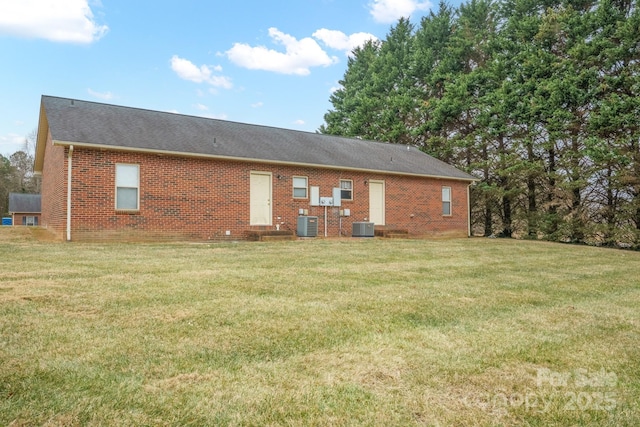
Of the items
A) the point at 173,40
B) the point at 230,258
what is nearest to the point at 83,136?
the point at 230,258

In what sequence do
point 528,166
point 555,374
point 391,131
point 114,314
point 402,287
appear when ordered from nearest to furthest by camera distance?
point 555,374, point 114,314, point 402,287, point 528,166, point 391,131

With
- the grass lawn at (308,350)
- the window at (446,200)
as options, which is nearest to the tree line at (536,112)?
the window at (446,200)

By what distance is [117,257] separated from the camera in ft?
27.1

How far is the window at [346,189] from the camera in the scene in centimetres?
1675

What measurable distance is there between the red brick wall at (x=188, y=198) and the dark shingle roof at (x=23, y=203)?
3337 centimetres

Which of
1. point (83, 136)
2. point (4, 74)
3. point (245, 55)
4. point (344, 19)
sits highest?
point (245, 55)

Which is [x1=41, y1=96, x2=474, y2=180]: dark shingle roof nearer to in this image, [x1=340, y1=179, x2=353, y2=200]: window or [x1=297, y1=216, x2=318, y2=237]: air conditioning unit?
[x1=340, y1=179, x2=353, y2=200]: window

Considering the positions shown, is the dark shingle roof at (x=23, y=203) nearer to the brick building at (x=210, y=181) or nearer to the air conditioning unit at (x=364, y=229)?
the brick building at (x=210, y=181)

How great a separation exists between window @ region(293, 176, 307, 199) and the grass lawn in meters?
9.23

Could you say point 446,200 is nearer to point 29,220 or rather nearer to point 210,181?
point 210,181

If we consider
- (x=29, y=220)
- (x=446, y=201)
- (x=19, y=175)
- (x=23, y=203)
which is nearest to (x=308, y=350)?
(x=446, y=201)

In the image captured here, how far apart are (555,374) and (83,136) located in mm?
12888

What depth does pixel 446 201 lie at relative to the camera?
Result: 19.8 m

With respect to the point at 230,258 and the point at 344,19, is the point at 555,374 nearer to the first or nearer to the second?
the point at 230,258
